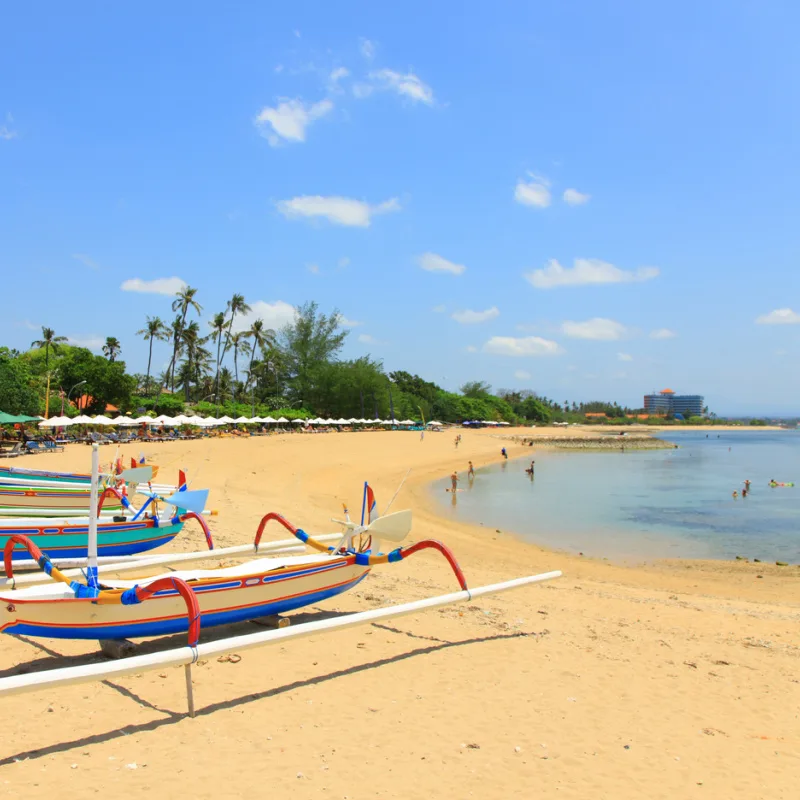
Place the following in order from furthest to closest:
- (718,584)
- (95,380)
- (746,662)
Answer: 1. (95,380)
2. (718,584)
3. (746,662)

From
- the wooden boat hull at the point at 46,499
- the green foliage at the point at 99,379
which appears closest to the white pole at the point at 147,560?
the wooden boat hull at the point at 46,499

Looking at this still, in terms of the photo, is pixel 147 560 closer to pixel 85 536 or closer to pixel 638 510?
pixel 85 536

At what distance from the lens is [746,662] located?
807cm

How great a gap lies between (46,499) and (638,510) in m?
22.3

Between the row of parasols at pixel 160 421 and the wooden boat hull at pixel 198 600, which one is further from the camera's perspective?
the row of parasols at pixel 160 421

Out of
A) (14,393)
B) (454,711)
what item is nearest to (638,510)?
(454,711)

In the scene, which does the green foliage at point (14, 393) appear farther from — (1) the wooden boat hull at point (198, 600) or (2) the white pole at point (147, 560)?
(1) the wooden boat hull at point (198, 600)

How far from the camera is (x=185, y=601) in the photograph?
634 cm

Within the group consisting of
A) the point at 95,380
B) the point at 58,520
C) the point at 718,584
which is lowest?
the point at 718,584

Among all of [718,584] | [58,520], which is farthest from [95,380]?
[718,584]

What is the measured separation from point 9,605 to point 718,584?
14.1 m

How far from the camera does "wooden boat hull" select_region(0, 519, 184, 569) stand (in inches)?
398

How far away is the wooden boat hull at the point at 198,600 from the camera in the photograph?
5.93m

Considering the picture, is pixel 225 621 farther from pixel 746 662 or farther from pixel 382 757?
pixel 746 662
